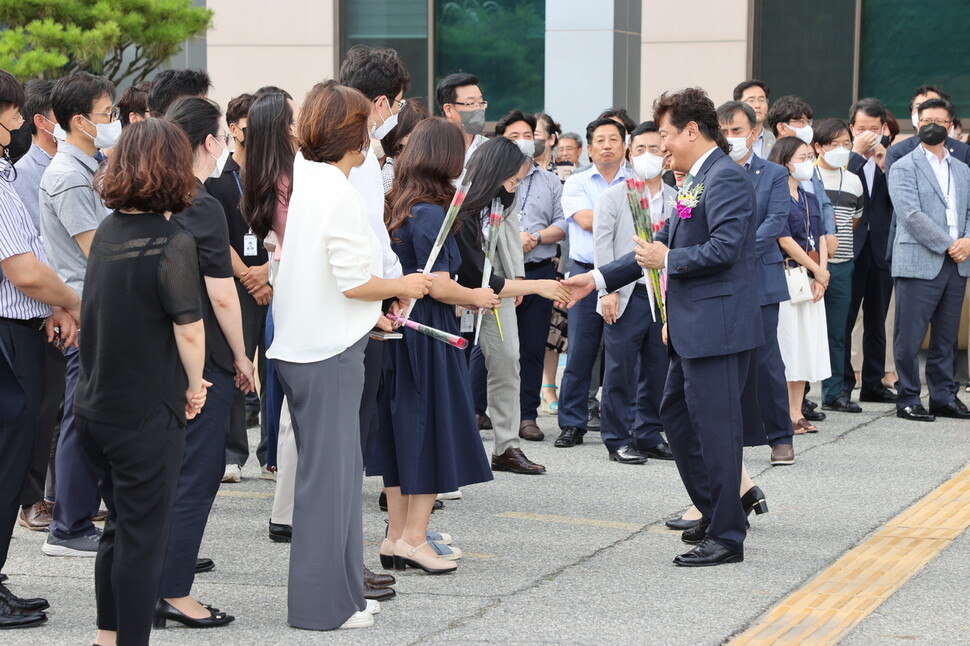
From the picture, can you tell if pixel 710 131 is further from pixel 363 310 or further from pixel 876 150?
pixel 876 150

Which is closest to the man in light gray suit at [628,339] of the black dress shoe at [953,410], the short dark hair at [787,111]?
the short dark hair at [787,111]

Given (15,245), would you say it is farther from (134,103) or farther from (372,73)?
(134,103)

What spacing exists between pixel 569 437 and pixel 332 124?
4.33 metres

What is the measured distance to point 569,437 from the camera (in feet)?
28.1

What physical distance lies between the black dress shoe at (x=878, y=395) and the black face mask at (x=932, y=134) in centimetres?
198

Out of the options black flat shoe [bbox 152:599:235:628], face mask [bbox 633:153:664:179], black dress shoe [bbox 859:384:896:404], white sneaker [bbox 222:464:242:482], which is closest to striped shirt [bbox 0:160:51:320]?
black flat shoe [bbox 152:599:235:628]

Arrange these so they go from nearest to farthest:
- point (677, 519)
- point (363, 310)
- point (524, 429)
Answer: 1. point (363, 310)
2. point (677, 519)
3. point (524, 429)

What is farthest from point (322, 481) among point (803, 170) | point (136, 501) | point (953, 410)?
point (953, 410)

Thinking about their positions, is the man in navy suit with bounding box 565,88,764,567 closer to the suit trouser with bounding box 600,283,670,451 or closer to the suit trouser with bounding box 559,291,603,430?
the suit trouser with bounding box 600,283,670,451

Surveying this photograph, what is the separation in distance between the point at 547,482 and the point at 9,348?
130 inches

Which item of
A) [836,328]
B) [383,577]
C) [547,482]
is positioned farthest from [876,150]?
[383,577]

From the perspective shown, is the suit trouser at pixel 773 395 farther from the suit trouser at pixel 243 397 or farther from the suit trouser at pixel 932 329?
the suit trouser at pixel 243 397

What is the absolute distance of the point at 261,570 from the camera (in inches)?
220

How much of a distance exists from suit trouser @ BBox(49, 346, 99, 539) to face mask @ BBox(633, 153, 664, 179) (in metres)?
3.78
